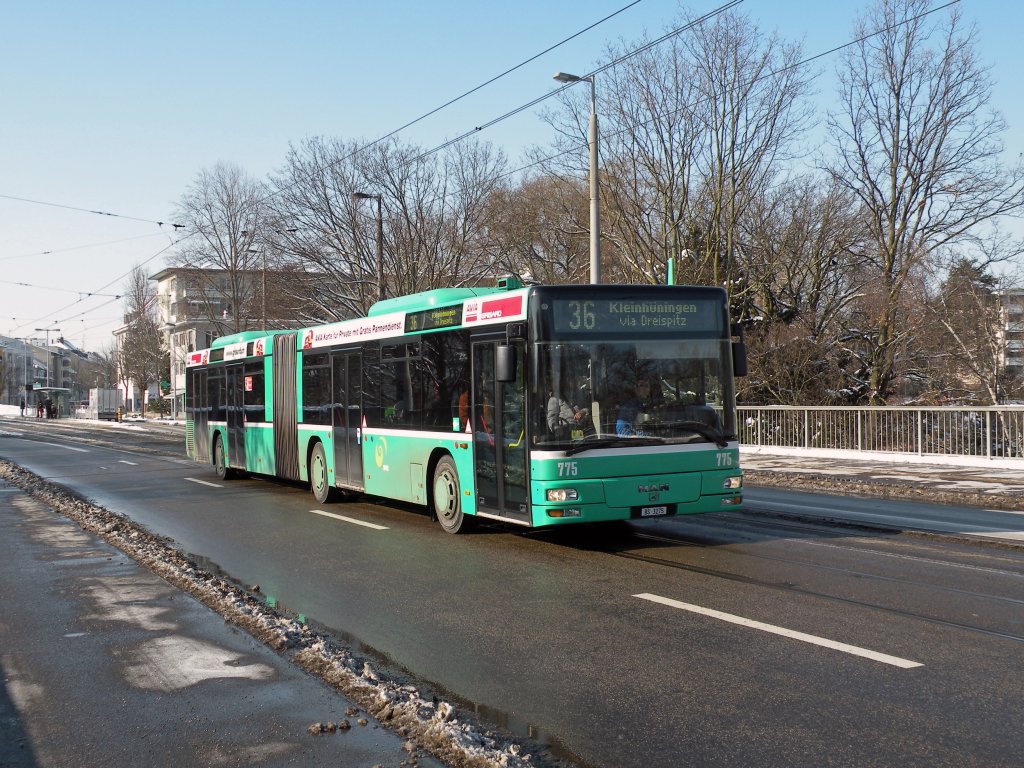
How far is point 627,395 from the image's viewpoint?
403 inches

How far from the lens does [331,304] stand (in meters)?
43.4

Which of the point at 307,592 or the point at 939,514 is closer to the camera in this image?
the point at 307,592

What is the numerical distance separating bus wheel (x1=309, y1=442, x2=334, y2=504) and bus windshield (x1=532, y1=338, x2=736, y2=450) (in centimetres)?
678

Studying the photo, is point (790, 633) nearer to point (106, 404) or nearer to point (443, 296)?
point (443, 296)

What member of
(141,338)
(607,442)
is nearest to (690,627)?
(607,442)

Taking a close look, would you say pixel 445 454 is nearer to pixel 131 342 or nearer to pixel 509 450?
pixel 509 450

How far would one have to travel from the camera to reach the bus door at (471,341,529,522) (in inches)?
410

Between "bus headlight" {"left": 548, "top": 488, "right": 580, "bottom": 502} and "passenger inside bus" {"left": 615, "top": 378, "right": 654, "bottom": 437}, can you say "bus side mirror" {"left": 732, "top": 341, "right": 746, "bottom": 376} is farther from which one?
"bus headlight" {"left": 548, "top": 488, "right": 580, "bottom": 502}

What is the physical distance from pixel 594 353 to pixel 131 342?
3340 inches

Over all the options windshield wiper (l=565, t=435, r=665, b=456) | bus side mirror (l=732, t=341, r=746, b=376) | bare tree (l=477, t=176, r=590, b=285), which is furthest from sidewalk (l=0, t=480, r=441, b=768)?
bare tree (l=477, t=176, r=590, b=285)

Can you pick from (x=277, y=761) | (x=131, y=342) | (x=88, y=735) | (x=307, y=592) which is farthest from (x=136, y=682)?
(x=131, y=342)

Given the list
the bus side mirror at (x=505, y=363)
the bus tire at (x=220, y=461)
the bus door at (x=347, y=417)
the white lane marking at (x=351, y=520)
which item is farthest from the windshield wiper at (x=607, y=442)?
the bus tire at (x=220, y=461)

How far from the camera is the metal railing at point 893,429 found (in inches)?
839

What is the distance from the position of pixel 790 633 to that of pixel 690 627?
66 cm
